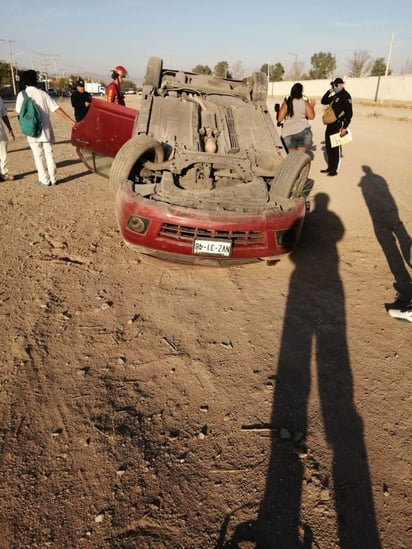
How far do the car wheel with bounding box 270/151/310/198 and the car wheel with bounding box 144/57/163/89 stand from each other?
9.44 feet

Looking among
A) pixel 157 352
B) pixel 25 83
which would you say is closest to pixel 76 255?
pixel 157 352

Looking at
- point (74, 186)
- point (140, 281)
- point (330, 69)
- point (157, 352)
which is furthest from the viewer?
point (330, 69)

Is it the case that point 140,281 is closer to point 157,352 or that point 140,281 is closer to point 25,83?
point 157,352

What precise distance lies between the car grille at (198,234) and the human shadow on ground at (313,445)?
718 millimetres

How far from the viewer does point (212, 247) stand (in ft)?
11.3

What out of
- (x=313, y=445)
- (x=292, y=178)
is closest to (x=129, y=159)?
(x=292, y=178)

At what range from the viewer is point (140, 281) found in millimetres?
3715

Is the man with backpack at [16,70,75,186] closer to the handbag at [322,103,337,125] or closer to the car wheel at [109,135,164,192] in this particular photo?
the car wheel at [109,135,164,192]

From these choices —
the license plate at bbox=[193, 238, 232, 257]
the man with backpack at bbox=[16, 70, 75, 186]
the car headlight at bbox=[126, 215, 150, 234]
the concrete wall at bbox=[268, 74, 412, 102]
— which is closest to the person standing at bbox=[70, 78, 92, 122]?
the man with backpack at bbox=[16, 70, 75, 186]

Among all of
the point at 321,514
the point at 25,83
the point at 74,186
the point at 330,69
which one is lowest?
the point at 321,514

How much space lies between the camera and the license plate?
11.2 ft

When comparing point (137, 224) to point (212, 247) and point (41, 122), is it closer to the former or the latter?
point (212, 247)

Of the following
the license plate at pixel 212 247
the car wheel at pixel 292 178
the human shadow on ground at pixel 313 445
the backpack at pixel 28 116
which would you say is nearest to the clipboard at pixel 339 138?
the car wheel at pixel 292 178

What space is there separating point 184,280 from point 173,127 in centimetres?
231
